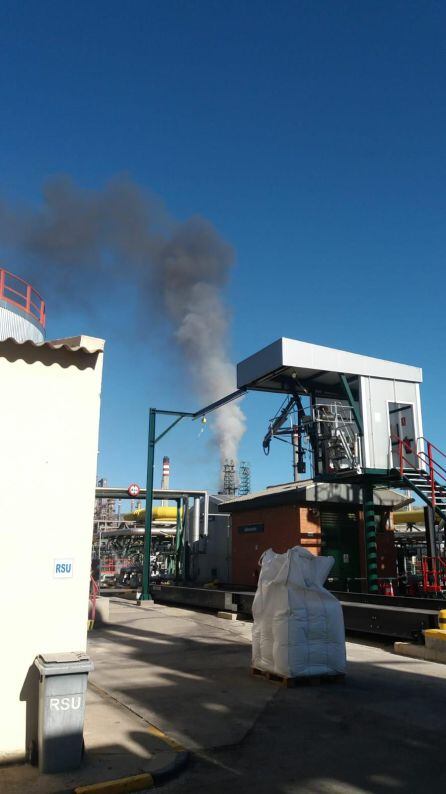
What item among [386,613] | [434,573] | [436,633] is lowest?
[436,633]

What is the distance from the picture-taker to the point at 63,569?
17.8 feet

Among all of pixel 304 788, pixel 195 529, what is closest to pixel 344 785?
pixel 304 788

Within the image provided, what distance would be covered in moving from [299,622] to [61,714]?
3.91 metres

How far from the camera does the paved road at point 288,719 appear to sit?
15.5ft

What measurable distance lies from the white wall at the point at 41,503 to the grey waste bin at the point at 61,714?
1.31ft

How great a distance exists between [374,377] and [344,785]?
573 inches

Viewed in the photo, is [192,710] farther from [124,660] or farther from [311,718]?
[124,660]

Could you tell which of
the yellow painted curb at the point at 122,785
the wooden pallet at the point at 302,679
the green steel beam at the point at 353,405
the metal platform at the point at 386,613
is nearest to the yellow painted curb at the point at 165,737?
the yellow painted curb at the point at 122,785

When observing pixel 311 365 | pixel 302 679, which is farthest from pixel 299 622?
pixel 311 365

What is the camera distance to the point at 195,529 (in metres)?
27.6

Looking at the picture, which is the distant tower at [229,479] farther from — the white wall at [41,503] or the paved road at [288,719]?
the white wall at [41,503]

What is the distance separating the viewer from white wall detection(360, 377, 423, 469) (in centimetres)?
1730

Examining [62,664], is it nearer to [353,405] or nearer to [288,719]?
[288,719]

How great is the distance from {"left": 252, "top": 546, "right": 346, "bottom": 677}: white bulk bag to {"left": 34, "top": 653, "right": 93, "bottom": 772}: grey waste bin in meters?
3.68
